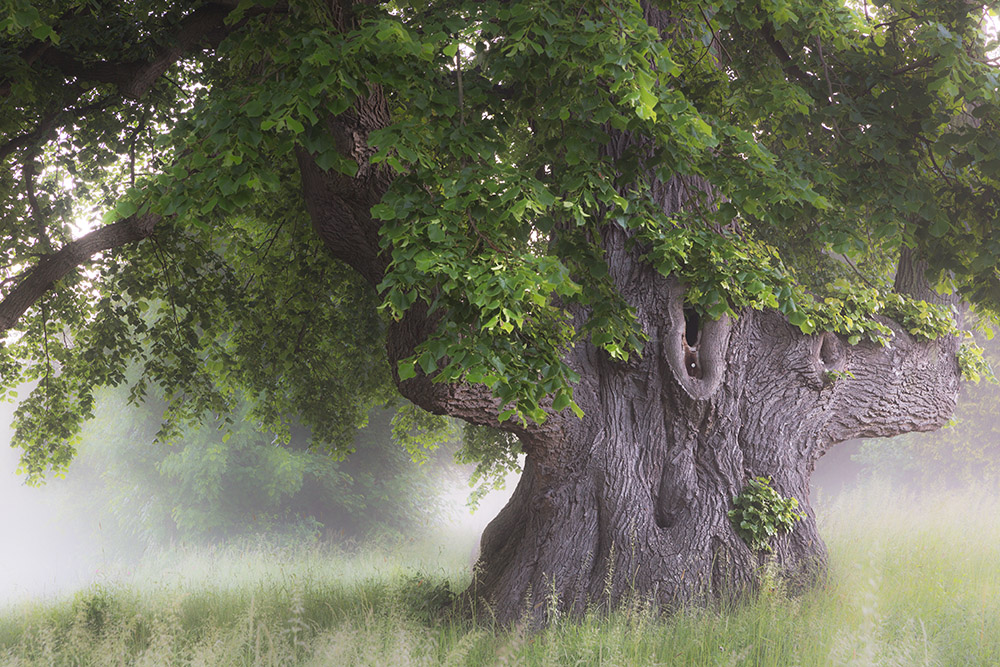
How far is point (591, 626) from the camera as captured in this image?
5.37m

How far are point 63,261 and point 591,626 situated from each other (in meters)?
5.07

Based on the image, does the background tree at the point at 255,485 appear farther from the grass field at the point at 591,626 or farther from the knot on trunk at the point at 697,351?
the knot on trunk at the point at 697,351

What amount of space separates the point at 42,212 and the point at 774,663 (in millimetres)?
8212

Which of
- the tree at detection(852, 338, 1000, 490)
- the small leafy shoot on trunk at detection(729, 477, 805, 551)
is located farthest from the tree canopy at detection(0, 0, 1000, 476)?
the tree at detection(852, 338, 1000, 490)

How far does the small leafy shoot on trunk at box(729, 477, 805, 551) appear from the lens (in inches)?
249

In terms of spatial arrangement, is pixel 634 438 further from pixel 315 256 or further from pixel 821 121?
pixel 315 256

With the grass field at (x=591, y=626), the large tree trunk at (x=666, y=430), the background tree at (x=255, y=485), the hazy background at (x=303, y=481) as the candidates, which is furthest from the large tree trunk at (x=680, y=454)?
the background tree at (x=255, y=485)

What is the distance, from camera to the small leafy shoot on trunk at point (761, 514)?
632 centimetres

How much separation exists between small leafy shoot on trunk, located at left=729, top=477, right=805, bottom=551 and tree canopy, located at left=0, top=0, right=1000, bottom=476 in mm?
1695

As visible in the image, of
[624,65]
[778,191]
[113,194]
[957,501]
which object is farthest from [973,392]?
[113,194]

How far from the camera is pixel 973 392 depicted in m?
19.6

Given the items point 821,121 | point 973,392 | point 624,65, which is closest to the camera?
point 624,65

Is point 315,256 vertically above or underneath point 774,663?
above

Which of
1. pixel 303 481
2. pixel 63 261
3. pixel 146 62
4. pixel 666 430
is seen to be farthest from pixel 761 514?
pixel 303 481
